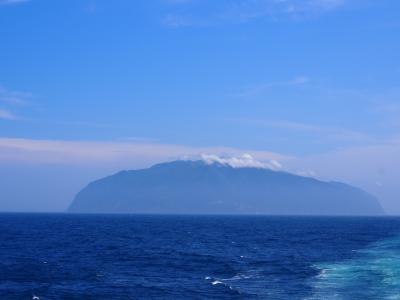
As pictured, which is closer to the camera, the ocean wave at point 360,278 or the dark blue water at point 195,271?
the ocean wave at point 360,278

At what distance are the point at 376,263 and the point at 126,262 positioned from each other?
1512 inches

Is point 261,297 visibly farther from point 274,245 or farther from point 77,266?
point 274,245

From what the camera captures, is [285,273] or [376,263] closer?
[285,273]

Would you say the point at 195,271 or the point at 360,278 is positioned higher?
the point at 360,278

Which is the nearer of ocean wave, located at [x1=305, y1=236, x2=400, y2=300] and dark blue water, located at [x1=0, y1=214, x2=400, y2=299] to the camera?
ocean wave, located at [x1=305, y1=236, x2=400, y2=300]

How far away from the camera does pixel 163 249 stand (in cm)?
11906

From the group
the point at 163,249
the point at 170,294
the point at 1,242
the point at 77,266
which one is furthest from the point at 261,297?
the point at 1,242

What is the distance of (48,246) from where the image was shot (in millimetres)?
120562

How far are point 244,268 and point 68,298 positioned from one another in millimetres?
32854

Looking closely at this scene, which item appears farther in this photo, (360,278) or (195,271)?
(195,271)

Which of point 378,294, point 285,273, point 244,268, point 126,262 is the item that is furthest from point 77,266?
point 378,294

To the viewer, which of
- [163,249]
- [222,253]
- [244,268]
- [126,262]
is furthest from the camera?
[163,249]

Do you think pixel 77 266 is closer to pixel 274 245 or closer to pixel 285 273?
pixel 285 273

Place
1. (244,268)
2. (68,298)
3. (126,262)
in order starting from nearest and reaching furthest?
(68,298) → (244,268) → (126,262)
